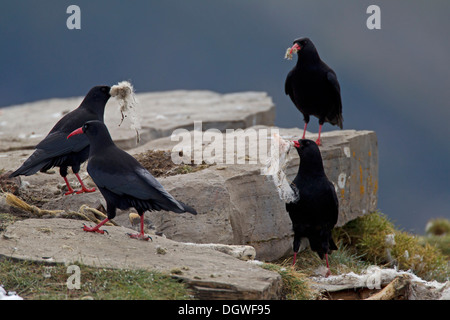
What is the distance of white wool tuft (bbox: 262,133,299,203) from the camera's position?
618 cm

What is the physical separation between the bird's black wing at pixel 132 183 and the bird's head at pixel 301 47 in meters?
3.02

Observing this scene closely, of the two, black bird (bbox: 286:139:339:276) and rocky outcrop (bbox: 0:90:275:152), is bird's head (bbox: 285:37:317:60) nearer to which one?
black bird (bbox: 286:139:339:276)

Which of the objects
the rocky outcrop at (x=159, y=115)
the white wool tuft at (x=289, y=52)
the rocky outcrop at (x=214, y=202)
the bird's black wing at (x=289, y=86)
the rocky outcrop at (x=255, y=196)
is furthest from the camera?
the rocky outcrop at (x=159, y=115)

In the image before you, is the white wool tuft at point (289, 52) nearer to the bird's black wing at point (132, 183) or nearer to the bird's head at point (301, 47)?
the bird's head at point (301, 47)

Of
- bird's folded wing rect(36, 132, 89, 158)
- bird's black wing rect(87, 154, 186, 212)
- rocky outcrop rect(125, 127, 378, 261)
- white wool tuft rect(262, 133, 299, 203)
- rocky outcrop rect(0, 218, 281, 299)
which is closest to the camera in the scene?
rocky outcrop rect(0, 218, 281, 299)

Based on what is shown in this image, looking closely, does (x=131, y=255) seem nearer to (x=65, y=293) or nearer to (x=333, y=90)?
(x=65, y=293)

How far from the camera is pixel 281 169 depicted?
6270 millimetres

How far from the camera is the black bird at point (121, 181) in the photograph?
5258 mm

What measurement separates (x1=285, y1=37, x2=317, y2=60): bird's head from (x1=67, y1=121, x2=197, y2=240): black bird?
9.75 ft

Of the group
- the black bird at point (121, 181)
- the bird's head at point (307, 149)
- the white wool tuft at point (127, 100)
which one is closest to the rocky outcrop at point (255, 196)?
the white wool tuft at point (127, 100)

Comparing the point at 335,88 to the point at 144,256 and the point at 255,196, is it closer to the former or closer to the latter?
the point at 255,196

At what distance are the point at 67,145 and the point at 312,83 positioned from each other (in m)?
3.00

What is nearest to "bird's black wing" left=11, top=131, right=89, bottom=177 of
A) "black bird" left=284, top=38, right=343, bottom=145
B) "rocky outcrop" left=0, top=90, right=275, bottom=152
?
"rocky outcrop" left=0, top=90, right=275, bottom=152
